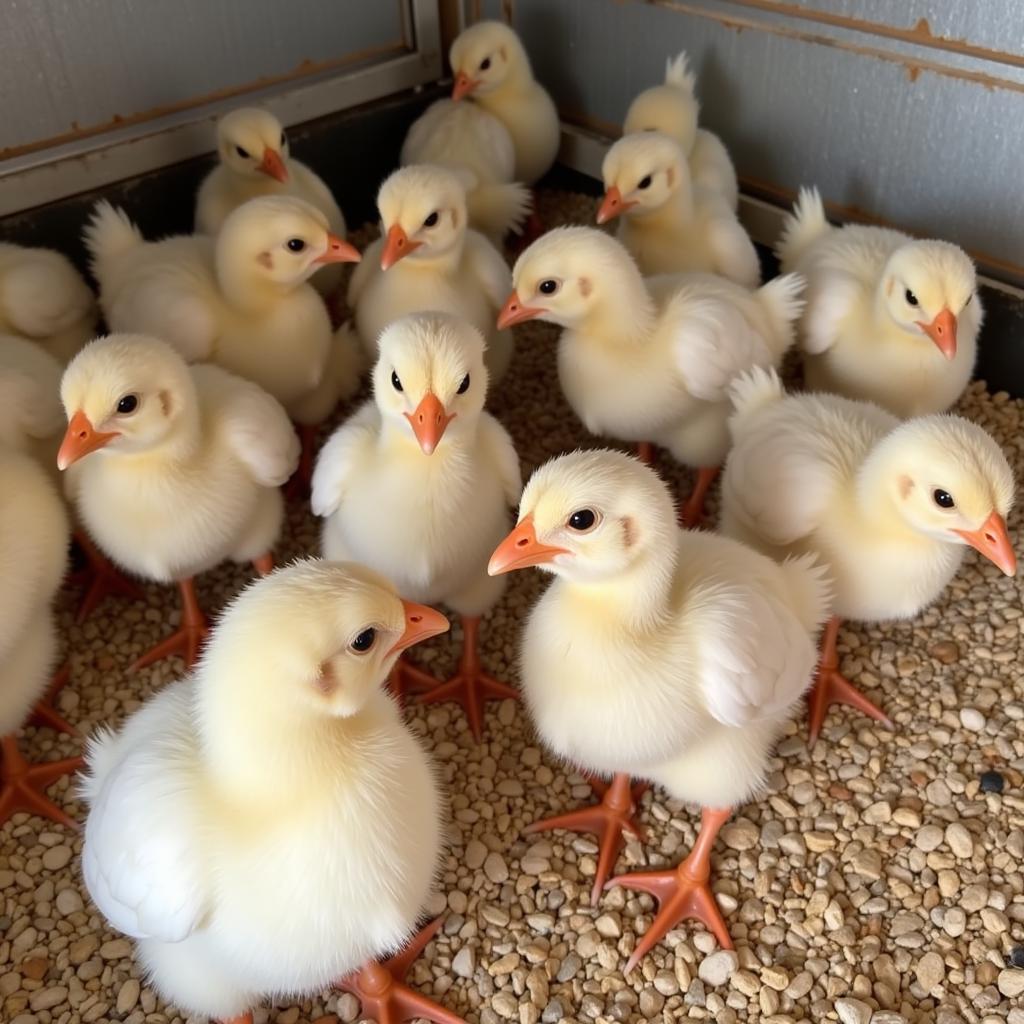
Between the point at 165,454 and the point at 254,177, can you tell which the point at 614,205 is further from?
the point at 165,454

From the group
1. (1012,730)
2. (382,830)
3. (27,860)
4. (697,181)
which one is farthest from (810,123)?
(27,860)

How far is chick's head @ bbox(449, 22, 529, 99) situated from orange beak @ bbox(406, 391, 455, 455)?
214 cm

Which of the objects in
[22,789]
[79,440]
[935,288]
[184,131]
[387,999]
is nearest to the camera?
[387,999]

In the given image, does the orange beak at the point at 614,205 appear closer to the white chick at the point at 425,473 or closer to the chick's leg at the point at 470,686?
the white chick at the point at 425,473

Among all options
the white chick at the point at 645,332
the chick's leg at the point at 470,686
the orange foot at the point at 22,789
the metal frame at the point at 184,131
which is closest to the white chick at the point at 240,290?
the metal frame at the point at 184,131

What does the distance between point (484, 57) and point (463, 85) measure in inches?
4.9

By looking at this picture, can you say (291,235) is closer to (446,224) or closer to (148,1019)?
(446,224)

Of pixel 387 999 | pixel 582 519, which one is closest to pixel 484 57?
pixel 582 519

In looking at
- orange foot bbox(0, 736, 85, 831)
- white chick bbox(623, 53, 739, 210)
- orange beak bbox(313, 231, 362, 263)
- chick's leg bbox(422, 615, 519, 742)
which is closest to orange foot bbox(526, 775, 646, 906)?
chick's leg bbox(422, 615, 519, 742)

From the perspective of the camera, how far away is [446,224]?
9.06ft

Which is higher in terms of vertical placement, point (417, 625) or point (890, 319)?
point (417, 625)

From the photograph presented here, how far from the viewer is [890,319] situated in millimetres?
2682

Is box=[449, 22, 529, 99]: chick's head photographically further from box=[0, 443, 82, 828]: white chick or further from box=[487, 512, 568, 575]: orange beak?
box=[487, 512, 568, 575]: orange beak

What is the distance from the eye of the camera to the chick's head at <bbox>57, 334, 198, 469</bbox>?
6.97 ft
